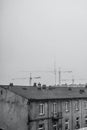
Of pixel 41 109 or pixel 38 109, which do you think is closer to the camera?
pixel 38 109

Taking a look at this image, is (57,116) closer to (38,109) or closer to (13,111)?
(38,109)

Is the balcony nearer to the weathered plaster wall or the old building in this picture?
the old building

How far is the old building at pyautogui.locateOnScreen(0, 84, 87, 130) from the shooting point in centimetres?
3150

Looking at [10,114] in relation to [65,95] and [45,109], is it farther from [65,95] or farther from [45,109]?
[65,95]

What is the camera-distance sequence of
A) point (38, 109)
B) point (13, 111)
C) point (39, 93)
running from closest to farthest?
point (38, 109) < point (13, 111) < point (39, 93)

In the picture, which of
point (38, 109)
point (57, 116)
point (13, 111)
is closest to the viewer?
point (38, 109)

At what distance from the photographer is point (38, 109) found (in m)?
32.4

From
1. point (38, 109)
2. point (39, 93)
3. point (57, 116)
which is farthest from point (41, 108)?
point (57, 116)

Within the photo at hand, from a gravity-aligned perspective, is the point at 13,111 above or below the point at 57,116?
above

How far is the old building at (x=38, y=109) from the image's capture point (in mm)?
31500

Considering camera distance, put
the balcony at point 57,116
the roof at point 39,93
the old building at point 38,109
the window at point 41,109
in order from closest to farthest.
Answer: the old building at point 38,109 → the roof at point 39,93 → the window at point 41,109 → the balcony at point 57,116

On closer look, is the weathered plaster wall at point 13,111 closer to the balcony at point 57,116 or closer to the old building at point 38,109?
the old building at point 38,109

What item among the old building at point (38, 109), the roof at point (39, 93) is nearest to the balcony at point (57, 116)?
the old building at point (38, 109)

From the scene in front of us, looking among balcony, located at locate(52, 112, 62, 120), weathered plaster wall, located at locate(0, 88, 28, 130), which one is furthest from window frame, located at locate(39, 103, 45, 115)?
weathered plaster wall, located at locate(0, 88, 28, 130)
